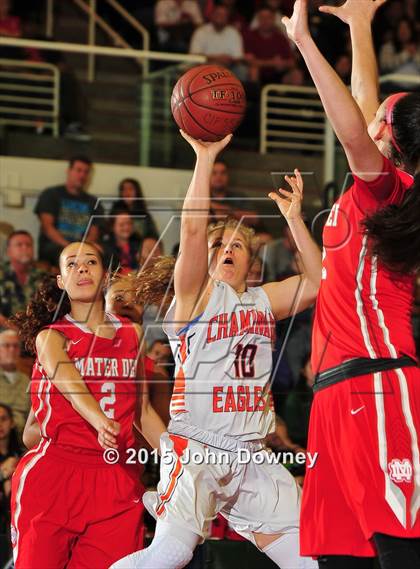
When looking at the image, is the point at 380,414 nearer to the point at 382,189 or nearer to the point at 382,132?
the point at 382,189

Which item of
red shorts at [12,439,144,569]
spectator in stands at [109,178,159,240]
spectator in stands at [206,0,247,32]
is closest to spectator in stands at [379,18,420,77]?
spectator in stands at [206,0,247,32]

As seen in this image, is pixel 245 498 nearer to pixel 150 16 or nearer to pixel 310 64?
pixel 310 64

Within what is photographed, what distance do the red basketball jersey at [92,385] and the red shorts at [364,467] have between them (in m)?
1.62

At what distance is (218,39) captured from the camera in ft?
37.6

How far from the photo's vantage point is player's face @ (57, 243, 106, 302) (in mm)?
5223

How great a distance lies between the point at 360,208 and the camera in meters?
3.73

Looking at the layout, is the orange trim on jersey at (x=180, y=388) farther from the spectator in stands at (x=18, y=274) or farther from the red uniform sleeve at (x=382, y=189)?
the spectator in stands at (x=18, y=274)

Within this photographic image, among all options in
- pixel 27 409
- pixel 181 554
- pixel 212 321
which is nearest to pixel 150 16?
pixel 27 409

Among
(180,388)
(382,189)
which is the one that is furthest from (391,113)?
(180,388)

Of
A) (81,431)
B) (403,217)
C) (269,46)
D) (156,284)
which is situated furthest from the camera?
(269,46)

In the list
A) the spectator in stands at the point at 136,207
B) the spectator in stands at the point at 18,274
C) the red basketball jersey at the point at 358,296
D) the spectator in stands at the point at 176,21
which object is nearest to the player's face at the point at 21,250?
the spectator in stands at the point at 18,274

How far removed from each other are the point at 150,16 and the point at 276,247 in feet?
14.5

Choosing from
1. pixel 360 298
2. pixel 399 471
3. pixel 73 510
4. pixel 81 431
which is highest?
pixel 360 298

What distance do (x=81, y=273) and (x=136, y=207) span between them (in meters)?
3.88
